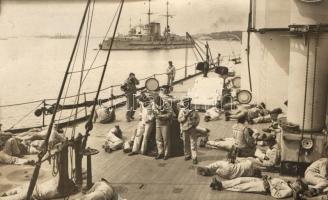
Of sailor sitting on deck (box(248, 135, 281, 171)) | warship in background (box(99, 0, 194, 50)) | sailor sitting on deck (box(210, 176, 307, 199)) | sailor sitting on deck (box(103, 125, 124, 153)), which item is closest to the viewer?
sailor sitting on deck (box(210, 176, 307, 199))

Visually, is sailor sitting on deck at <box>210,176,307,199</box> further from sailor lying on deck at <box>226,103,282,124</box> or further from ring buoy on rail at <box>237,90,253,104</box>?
ring buoy on rail at <box>237,90,253,104</box>

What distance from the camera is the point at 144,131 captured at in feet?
35.7

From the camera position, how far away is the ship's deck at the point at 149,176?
808 centimetres

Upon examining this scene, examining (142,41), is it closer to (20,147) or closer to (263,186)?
(20,147)

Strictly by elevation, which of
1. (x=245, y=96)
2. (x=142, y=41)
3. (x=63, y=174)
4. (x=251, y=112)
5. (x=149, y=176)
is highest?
(x=142, y=41)

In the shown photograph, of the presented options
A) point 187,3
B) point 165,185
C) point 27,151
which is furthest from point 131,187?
point 187,3

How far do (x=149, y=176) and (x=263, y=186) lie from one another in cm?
257

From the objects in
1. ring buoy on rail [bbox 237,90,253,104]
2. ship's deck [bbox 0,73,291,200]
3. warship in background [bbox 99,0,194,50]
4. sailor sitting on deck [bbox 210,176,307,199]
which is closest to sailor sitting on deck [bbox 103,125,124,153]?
ship's deck [bbox 0,73,291,200]

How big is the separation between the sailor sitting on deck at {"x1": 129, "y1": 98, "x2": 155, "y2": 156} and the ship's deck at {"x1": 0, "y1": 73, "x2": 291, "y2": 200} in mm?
277

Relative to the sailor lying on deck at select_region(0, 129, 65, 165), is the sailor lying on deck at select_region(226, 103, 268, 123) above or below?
above

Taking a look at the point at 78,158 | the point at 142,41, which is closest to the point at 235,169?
the point at 78,158

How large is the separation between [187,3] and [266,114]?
20.3ft

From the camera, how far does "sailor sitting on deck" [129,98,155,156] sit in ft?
35.2

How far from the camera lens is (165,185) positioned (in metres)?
8.61
